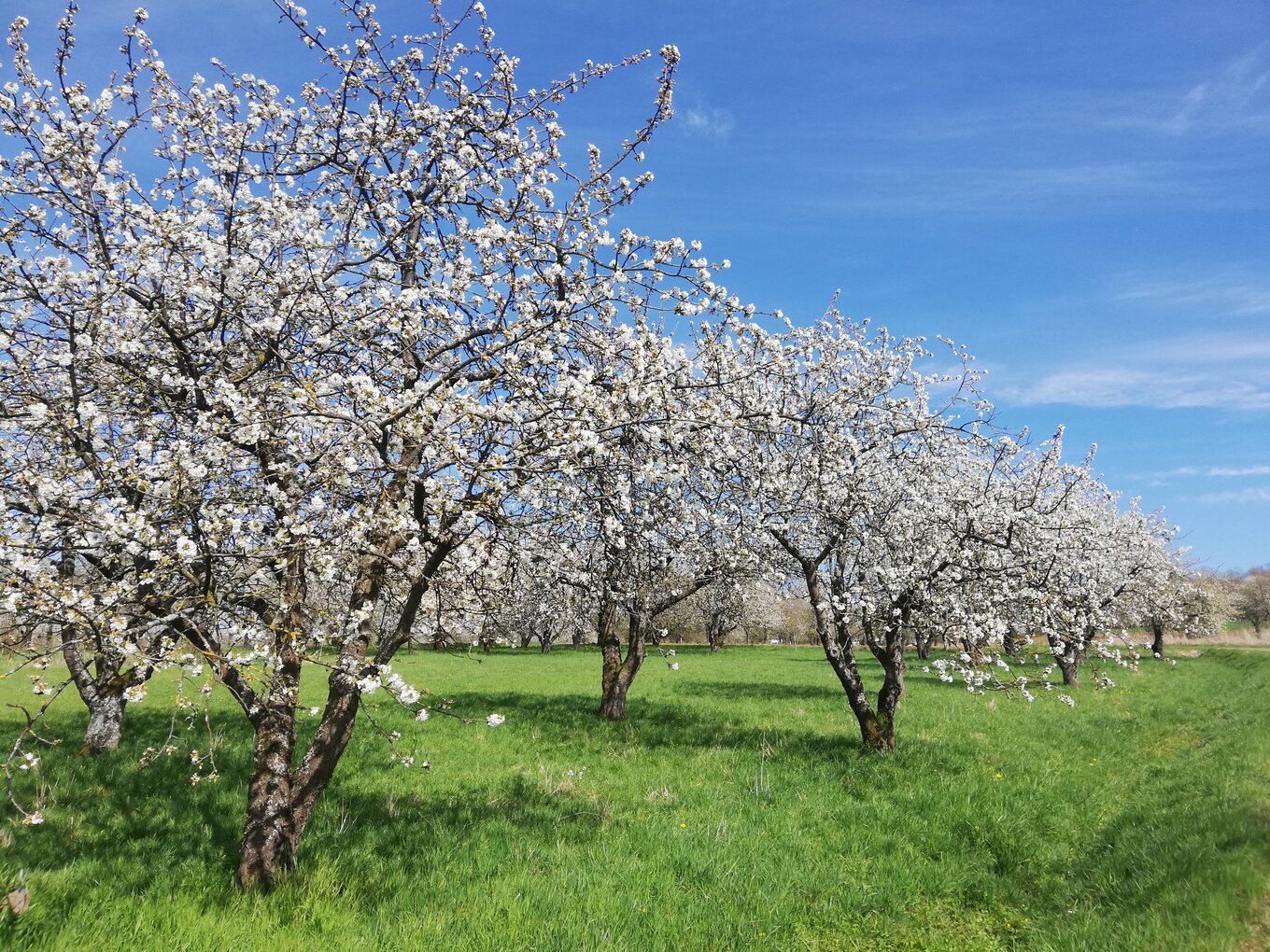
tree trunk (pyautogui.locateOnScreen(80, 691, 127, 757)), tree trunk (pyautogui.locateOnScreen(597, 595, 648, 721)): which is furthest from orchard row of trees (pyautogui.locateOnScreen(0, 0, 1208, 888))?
tree trunk (pyautogui.locateOnScreen(597, 595, 648, 721))

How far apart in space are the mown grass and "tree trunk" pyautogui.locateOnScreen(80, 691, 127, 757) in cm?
53

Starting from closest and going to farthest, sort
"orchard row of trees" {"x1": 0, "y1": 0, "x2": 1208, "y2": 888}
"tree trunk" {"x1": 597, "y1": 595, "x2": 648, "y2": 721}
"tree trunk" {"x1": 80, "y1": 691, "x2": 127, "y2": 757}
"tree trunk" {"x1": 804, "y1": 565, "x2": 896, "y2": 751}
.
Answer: "orchard row of trees" {"x1": 0, "y1": 0, "x2": 1208, "y2": 888} < "tree trunk" {"x1": 80, "y1": 691, "x2": 127, "y2": 757} < "tree trunk" {"x1": 804, "y1": 565, "x2": 896, "y2": 751} < "tree trunk" {"x1": 597, "y1": 595, "x2": 648, "y2": 721}

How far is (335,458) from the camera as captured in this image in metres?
6.32

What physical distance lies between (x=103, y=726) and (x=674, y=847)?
33.0ft

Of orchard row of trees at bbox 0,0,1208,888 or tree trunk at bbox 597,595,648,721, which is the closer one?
orchard row of trees at bbox 0,0,1208,888

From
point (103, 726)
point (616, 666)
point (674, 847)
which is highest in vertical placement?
point (616, 666)

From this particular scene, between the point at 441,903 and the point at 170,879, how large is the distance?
2.66 meters

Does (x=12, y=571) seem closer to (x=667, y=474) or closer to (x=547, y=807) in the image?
(x=667, y=474)

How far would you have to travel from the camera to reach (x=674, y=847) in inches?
325

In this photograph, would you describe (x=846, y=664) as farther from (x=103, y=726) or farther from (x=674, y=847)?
(x=103, y=726)

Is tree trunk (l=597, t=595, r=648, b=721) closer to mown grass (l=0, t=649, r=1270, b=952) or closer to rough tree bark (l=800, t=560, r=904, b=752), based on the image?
mown grass (l=0, t=649, r=1270, b=952)

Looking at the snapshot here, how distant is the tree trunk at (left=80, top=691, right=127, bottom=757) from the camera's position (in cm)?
1150

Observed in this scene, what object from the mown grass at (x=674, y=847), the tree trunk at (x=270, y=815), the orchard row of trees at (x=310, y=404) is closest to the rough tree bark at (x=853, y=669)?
the mown grass at (x=674, y=847)

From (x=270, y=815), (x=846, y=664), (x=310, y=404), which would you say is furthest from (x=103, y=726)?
(x=846, y=664)
